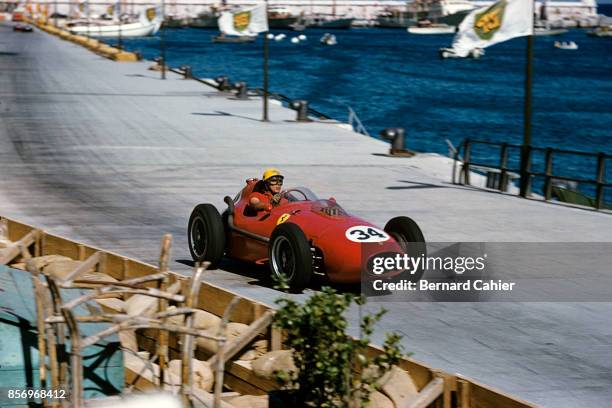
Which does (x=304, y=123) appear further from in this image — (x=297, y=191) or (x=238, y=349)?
(x=238, y=349)

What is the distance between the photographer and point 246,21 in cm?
4219

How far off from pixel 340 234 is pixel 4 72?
54.6 metres

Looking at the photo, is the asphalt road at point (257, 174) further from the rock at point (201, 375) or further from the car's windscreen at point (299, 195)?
the rock at point (201, 375)

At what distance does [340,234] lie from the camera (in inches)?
595

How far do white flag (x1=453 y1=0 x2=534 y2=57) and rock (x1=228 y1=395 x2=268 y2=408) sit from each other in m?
15.5

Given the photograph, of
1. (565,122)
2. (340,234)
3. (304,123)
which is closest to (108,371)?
(340,234)

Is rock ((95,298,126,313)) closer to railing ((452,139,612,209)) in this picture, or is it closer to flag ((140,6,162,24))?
railing ((452,139,612,209))

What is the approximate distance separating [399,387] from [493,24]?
16.6 m

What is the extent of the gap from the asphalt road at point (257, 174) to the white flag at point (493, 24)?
3.81 meters

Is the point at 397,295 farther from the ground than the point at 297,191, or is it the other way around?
the point at 297,191

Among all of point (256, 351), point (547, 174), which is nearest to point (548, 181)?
point (547, 174)

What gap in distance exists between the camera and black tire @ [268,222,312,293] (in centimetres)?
1480

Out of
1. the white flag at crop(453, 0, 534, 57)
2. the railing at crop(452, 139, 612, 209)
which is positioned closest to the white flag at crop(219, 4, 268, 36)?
the railing at crop(452, 139, 612, 209)

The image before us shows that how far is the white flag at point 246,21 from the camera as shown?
4178 centimetres
